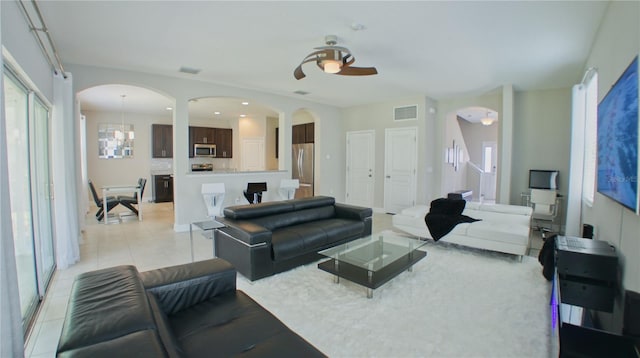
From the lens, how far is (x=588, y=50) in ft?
12.7

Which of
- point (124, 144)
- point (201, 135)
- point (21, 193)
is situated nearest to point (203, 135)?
point (201, 135)

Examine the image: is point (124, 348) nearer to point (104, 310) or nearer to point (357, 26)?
point (104, 310)

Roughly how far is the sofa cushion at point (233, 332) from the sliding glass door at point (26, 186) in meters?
1.63

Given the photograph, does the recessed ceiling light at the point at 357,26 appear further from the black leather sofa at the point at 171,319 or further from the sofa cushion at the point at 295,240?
the black leather sofa at the point at 171,319

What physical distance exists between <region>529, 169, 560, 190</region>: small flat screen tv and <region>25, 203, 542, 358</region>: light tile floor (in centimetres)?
97

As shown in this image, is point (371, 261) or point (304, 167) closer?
point (371, 261)

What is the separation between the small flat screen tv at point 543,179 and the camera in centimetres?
581

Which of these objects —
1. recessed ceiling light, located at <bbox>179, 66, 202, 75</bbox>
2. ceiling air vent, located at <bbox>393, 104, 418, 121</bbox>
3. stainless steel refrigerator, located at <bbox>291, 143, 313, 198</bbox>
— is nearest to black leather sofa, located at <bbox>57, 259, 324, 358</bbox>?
recessed ceiling light, located at <bbox>179, 66, 202, 75</bbox>

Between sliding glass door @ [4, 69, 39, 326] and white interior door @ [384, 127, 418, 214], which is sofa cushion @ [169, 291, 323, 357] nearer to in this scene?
sliding glass door @ [4, 69, 39, 326]

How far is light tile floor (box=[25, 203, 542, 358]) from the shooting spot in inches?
96.0

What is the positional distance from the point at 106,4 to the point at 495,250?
5148mm

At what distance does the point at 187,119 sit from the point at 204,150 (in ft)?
14.7

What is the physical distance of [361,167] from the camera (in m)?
8.07

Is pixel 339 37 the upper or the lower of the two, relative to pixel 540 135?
upper
